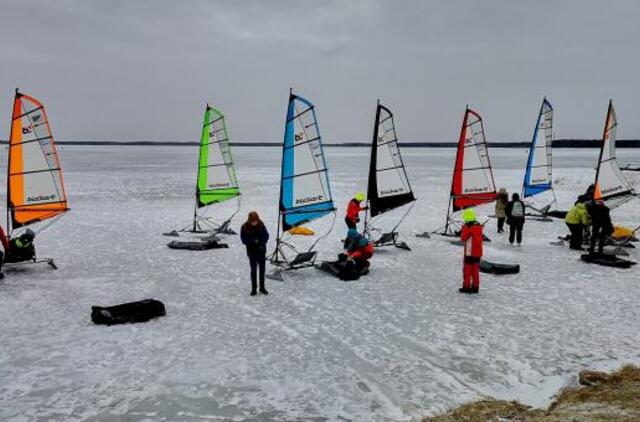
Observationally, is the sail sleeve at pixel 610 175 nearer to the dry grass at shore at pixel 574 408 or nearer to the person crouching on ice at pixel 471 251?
the person crouching on ice at pixel 471 251

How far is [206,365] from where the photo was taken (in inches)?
259

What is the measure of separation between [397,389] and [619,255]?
997 centimetres

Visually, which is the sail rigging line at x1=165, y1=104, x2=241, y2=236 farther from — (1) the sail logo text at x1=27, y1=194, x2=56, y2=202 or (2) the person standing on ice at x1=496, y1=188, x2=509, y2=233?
(2) the person standing on ice at x1=496, y1=188, x2=509, y2=233

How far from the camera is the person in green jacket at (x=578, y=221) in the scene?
13688mm

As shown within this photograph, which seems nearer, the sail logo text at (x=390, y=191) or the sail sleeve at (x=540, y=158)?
the sail logo text at (x=390, y=191)

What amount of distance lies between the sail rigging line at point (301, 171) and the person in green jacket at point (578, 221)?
6.78 m

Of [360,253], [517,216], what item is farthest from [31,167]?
[517,216]

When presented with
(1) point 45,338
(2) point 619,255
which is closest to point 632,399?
(1) point 45,338

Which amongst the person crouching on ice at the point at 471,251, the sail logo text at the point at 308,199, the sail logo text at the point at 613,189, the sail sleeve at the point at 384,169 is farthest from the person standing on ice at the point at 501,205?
the person crouching on ice at the point at 471,251

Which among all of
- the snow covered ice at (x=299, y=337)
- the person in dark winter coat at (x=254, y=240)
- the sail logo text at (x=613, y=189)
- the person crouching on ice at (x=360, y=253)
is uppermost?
the sail logo text at (x=613, y=189)

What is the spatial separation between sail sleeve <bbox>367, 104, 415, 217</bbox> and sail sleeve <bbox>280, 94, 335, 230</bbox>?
8.18 feet

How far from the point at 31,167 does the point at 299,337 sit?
25.9 ft

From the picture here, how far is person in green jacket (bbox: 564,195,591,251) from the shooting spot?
13.7 meters

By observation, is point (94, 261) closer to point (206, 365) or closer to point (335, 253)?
point (335, 253)
